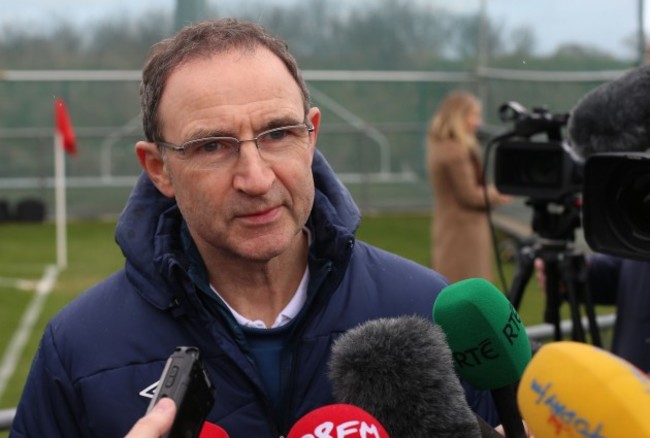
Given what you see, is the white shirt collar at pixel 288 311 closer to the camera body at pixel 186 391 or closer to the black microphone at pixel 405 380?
the black microphone at pixel 405 380

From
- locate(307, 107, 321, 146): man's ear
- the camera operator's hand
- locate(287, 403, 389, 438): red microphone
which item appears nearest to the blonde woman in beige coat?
locate(307, 107, 321, 146): man's ear

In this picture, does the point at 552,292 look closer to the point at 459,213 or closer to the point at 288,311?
the point at 288,311

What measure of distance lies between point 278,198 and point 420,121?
42.4 ft

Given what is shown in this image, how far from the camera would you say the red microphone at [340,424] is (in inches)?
52.3

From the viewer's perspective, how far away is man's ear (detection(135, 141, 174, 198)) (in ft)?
6.20

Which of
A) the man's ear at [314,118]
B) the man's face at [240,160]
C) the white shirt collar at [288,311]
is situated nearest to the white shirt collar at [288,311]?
the white shirt collar at [288,311]

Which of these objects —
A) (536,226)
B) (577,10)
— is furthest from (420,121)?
(536,226)

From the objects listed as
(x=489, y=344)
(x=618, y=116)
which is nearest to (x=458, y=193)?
(x=618, y=116)

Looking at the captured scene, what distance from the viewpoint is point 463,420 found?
1.37 metres

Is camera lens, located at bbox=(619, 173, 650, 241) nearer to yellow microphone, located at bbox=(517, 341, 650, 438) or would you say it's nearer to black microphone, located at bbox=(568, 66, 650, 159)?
black microphone, located at bbox=(568, 66, 650, 159)

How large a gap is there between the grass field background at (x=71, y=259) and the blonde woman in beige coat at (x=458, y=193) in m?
0.53

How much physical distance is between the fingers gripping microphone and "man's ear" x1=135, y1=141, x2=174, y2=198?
2.11ft

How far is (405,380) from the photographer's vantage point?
1.40 m

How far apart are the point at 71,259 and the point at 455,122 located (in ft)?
18.0
